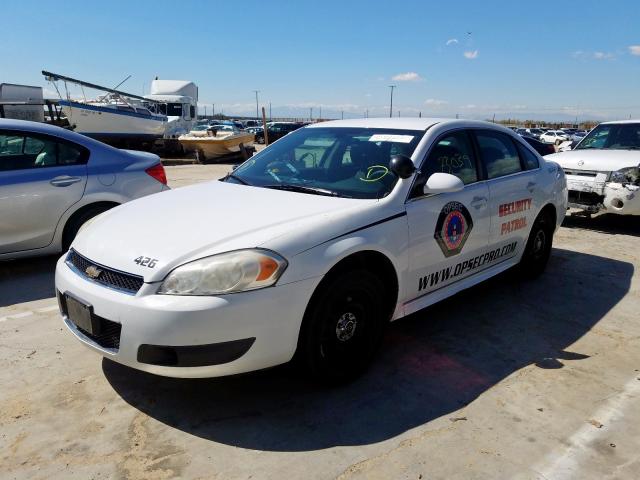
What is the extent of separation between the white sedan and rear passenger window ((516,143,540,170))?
1.38ft

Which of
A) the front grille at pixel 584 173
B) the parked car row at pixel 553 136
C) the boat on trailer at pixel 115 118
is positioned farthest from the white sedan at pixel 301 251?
the parked car row at pixel 553 136

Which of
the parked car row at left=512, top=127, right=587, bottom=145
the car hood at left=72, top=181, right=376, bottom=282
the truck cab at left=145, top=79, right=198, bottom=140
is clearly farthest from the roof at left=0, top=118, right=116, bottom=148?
the parked car row at left=512, top=127, right=587, bottom=145

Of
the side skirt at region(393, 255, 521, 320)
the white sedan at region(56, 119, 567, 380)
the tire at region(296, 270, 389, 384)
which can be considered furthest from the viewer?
the side skirt at region(393, 255, 521, 320)

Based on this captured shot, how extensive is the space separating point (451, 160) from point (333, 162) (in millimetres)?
862

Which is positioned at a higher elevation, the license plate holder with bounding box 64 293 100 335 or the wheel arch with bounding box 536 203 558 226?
the wheel arch with bounding box 536 203 558 226

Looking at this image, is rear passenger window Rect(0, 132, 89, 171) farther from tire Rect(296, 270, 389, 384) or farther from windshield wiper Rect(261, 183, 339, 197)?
tire Rect(296, 270, 389, 384)

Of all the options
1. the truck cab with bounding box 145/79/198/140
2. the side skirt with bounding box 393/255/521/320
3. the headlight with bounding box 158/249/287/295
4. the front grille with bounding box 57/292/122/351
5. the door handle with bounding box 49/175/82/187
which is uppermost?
the truck cab with bounding box 145/79/198/140

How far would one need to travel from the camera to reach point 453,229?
3.60m

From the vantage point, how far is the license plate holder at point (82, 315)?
2.63 metres

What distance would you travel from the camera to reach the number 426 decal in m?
2.54

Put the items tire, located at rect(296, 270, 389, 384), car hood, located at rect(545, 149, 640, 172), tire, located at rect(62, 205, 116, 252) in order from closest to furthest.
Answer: tire, located at rect(296, 270, 389, 384) < tire, located at rect(62, 205, 116, 252) < car hood, located at rect(545, 149, 640, 172)

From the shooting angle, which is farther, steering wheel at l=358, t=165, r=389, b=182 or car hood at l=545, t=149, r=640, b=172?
car hood at l=545, t=149, r=640, b=172

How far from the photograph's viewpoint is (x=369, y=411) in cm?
279

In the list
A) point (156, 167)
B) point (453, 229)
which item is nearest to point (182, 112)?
point (156, 167)
